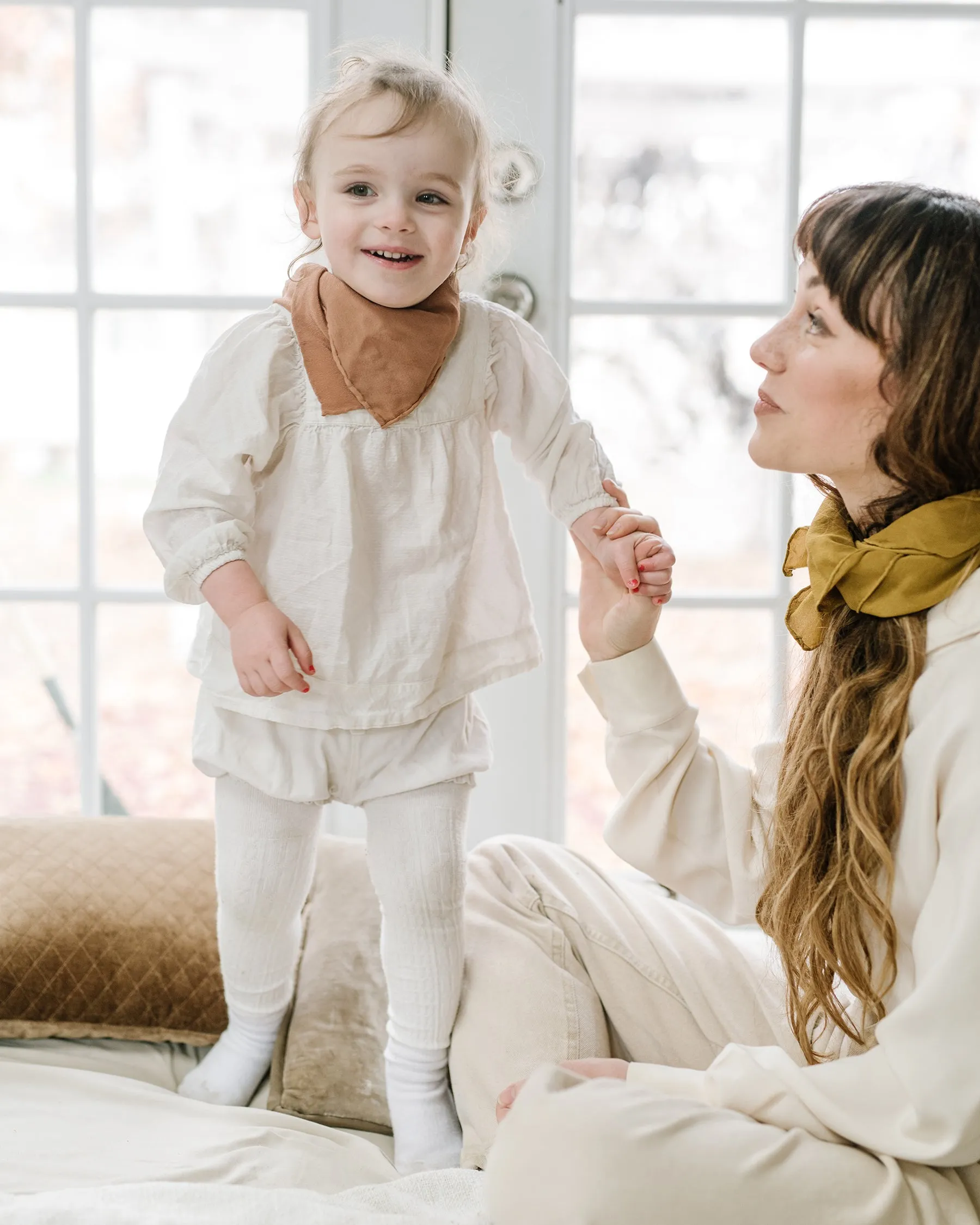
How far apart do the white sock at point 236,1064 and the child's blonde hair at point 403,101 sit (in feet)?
2.78

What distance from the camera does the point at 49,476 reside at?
→ 2.11 m

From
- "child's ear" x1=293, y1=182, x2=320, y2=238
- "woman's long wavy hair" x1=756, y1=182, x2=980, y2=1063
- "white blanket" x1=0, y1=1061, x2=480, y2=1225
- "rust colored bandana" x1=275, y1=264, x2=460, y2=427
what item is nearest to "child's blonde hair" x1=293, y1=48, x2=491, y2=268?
"child's ear" x1=293, y1=182, x2=320, y2=238

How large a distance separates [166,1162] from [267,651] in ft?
1.48

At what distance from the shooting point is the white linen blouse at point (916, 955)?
2.88ft

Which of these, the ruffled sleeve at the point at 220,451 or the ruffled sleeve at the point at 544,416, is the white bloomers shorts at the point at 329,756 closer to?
the ruffled sleeve at the point at 220,451

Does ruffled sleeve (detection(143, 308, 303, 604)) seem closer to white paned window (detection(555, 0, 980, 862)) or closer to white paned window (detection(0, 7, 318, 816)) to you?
white paned window (detection(0, 7, 318, 816))

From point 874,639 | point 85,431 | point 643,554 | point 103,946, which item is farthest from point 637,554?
point 85,431

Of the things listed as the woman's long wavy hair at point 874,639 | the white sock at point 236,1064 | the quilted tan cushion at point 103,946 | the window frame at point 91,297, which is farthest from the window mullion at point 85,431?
the woman's long wavy hair at point 874,639

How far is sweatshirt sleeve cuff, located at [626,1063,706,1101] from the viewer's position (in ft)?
3.25

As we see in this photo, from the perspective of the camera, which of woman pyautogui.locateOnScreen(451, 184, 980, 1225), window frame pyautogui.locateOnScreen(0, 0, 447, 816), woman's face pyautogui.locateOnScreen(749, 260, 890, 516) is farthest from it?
window frame pyautogui.locateOnScreen(0, 0, 447, 816)

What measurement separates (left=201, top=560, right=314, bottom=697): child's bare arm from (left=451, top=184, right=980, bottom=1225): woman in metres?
0.29

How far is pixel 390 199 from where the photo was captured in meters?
1.08

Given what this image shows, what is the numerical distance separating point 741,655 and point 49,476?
121 centimetres

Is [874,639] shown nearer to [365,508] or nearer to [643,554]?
[643,554]
